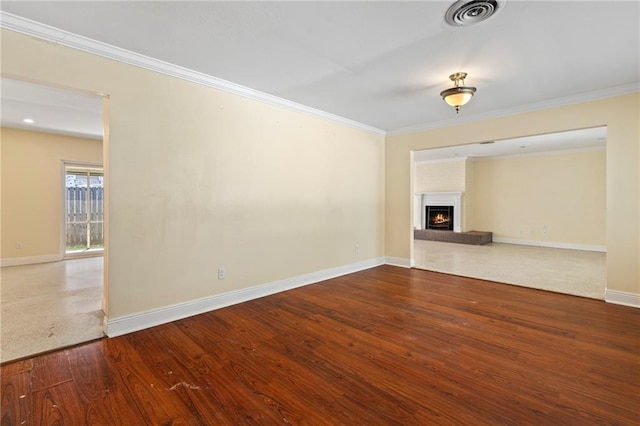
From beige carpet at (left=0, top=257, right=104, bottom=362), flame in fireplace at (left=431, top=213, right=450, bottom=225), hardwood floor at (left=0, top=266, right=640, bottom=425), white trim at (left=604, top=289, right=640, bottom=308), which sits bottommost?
hardwood floor at (left=0, top=266, right=640, bottom=425)

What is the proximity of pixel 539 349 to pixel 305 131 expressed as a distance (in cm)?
363

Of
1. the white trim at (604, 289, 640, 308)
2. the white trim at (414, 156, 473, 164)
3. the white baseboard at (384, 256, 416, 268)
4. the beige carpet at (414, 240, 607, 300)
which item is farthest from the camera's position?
the white trim at (414, 156, 473, 164)

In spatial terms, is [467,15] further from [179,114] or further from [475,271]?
[475,271]

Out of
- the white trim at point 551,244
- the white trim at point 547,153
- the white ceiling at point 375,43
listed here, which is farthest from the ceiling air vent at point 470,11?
the white trim at point 551,244

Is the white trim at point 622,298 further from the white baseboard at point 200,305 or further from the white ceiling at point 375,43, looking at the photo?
the white baseboard at point 200,305

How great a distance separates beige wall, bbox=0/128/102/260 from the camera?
18.6 ft

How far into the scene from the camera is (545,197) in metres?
7.73

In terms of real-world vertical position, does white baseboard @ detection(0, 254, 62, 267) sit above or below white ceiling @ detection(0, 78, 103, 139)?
below

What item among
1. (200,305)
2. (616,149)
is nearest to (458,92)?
(616,149)

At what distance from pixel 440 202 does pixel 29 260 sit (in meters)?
10.1

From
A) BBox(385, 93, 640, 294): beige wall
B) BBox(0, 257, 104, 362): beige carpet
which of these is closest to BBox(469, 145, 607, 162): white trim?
BBox(385, 93, 640, 294): beige wall

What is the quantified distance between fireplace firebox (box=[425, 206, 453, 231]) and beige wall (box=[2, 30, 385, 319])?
556 cm

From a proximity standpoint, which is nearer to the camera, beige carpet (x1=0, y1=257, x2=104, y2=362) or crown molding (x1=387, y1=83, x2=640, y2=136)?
beige carpet (x1=0, y1=257, x2=104, y2=362)

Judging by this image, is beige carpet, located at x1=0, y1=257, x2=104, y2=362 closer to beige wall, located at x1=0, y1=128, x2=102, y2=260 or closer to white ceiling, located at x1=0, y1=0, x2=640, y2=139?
beige wall, located at x1=0, y1=128, x2=102, y2=260
